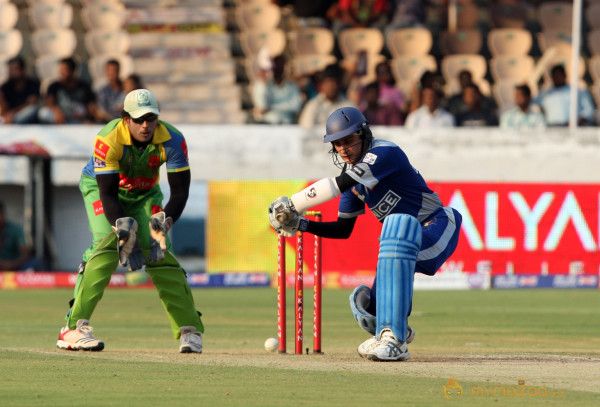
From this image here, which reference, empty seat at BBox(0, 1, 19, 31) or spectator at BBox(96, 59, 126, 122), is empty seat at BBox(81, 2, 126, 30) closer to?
empty seat at BBox(0, 1, 19, 31)

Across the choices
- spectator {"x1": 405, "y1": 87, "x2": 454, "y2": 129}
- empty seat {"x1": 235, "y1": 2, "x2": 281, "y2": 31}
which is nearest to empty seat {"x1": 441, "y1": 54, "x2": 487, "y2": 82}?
spectator {"x1": 405, "y1": 87, "x2": 454, "y2": 129}

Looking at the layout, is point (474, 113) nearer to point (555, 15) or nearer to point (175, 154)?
point (555, 15)

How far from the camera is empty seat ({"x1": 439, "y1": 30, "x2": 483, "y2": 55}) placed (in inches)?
884

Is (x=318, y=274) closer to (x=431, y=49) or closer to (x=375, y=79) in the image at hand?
(x=375, y=79)

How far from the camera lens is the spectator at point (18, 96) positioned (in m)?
19.2

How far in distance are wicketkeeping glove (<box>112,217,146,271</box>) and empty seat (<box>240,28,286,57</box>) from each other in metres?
14.1

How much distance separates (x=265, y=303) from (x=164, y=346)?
Result: 17.3 ft

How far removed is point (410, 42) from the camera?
2167 cm

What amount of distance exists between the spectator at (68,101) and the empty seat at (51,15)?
3.51m

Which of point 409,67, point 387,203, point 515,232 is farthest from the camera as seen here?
point 409,67

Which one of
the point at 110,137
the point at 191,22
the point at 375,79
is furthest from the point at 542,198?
the point at 110,137

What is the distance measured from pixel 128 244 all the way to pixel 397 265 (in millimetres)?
1945

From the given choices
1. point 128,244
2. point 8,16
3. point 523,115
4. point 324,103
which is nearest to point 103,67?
point 8,16

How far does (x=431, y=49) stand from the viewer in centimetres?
2248
